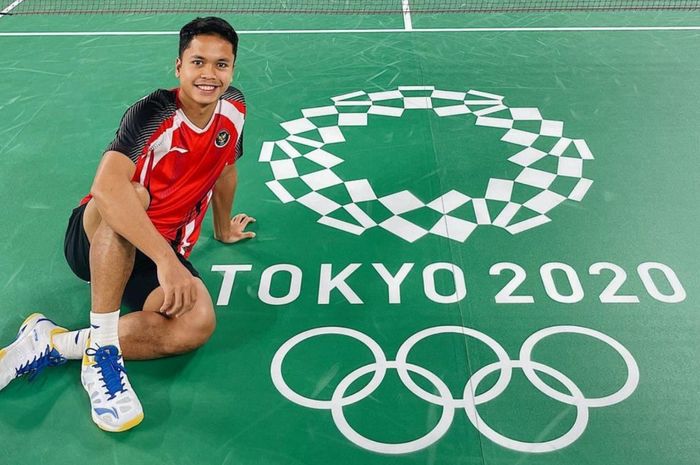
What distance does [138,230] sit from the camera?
2.80 meters

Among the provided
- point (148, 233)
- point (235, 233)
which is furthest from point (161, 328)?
point (235, 233)

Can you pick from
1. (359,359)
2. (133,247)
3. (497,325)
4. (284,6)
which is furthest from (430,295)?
(284,6)

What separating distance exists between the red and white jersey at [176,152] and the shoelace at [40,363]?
0.76m

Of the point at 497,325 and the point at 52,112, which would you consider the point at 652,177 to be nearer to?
the point at 497,325

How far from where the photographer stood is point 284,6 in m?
8.58

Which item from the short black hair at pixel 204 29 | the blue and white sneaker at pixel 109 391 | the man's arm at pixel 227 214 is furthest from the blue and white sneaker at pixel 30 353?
the short black hair at pixel 204 29

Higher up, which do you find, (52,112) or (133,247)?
(133,247)

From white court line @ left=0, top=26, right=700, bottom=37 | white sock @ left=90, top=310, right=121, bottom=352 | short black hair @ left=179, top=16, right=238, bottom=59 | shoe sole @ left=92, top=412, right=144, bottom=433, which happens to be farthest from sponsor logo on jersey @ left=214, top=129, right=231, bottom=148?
white court line @ left=0, top=26, right=700, bottom=37

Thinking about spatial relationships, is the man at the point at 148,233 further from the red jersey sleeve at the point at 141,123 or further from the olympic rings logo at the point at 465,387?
the olympic rings logo at the point at 465,387

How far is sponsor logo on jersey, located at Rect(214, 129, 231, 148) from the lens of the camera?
3359mm

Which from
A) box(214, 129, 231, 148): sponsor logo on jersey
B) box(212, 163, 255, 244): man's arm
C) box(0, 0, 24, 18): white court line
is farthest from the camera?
box(0, 0, 24, 18): white court line

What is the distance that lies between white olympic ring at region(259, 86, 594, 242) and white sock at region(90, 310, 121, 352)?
5.55 feet

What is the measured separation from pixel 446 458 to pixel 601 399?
31.5 inches

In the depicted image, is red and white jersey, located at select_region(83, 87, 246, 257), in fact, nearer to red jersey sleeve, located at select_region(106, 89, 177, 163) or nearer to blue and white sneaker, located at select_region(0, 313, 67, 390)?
red jersey sleeve, located at select_region(106, 89, 177, 163)
